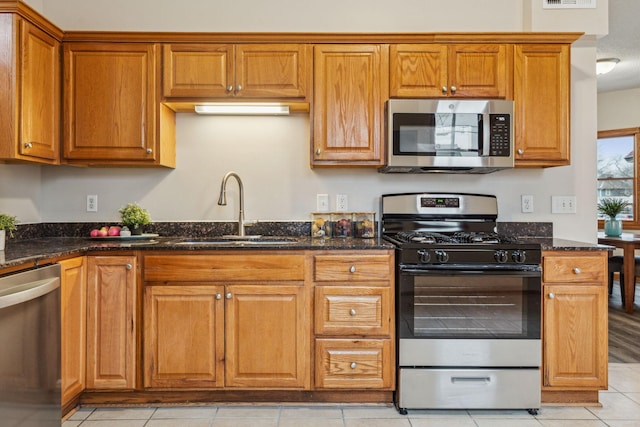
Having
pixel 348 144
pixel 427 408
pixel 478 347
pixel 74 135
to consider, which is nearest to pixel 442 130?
pixel 348 144

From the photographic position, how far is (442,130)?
8.43 ft

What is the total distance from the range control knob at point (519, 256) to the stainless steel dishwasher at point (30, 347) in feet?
7.31

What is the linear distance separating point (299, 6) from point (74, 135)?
5.47 feet

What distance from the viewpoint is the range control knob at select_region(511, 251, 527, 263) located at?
7.42ft

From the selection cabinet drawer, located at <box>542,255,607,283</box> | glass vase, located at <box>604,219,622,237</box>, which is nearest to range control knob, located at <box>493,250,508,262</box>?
cabinet drawer, located at <box>542,255,607,283</box>

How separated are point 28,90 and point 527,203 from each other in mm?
3087

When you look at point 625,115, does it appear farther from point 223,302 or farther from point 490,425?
point 223,302

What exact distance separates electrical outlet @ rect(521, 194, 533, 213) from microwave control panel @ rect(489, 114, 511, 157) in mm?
515

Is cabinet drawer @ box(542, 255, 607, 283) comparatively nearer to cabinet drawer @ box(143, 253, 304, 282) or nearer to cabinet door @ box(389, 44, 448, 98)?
cabinet door @ box(389, 44, 448, 98)

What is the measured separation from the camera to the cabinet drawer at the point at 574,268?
2307 mm

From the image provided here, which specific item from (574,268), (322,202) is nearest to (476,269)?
(574,268)

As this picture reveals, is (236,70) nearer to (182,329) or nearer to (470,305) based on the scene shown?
(182,329)

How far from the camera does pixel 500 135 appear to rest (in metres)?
2.56

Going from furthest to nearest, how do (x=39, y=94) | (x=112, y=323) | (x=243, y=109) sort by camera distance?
Answer: (x=243, y=109) < (x=39, y=94) < (x=112, y=323)
